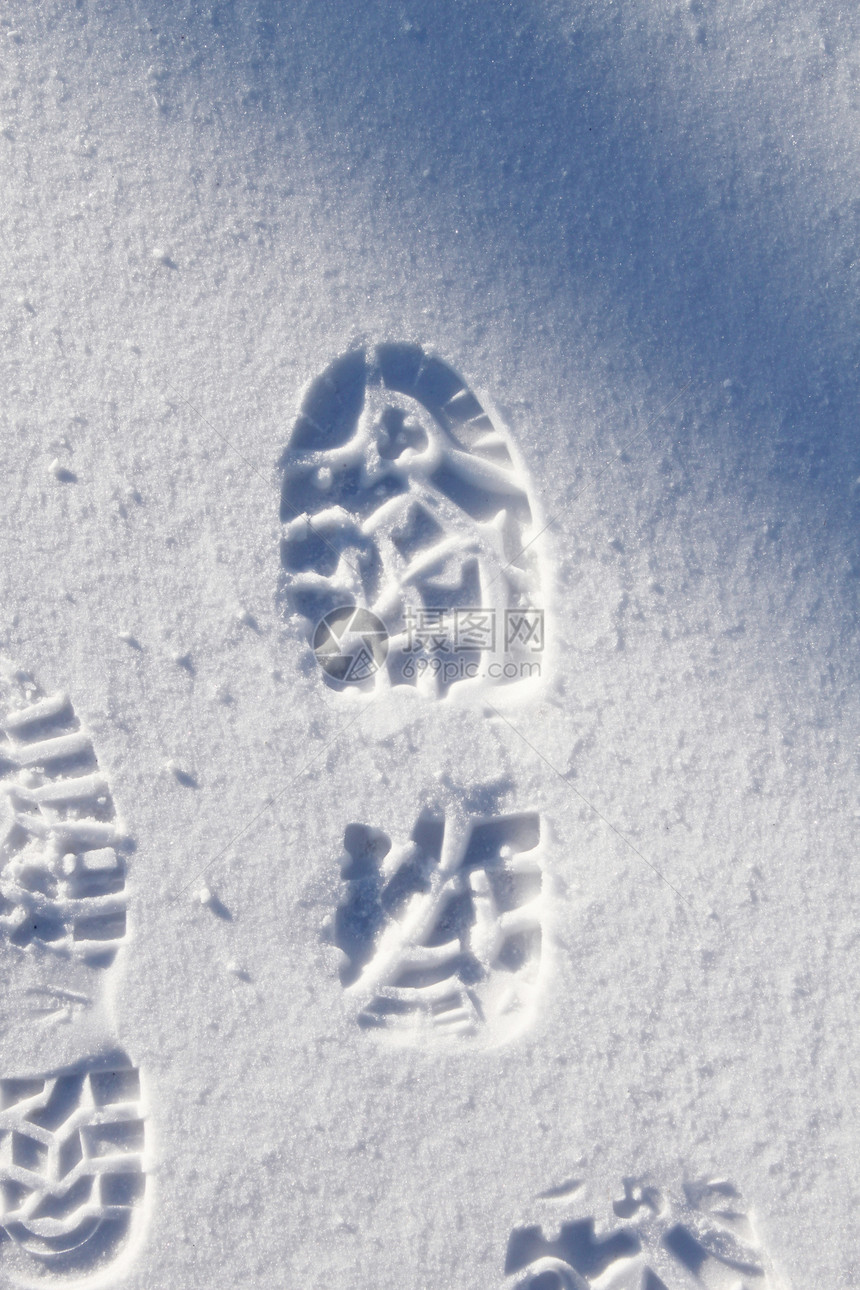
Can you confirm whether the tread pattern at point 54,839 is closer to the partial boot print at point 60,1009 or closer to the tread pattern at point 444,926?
the partial boot print at point 60,1009

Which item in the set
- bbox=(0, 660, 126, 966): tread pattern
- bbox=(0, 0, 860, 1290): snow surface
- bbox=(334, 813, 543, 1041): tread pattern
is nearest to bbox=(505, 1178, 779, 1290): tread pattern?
bbox=(0, 0, 860, 1290): snow surface

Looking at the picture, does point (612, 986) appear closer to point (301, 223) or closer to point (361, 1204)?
point (361, 1204)

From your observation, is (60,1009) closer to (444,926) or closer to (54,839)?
(54,839)

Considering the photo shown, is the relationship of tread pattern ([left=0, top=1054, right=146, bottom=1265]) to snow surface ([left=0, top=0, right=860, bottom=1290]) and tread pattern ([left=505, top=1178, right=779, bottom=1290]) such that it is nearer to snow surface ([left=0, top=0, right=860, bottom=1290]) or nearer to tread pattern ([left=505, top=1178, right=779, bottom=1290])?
snow surface ([left=0, top=0, right=860, bottom=1290])

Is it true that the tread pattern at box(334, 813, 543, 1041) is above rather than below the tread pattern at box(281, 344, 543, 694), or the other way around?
below

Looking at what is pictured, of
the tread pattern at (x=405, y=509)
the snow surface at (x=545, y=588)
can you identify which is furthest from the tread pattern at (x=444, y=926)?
the tread pattern at (x=405, y=509)

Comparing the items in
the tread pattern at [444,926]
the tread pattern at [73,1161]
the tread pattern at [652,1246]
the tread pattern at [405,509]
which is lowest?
the tread pattern at [652,1246]

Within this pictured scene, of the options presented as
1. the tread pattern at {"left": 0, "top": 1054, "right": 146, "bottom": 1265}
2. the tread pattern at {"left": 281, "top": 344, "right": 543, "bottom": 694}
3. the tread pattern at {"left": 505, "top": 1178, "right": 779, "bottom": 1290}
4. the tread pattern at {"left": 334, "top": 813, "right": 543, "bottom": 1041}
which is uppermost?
the tread pattern at {"left": 281, "top": 344, "right": 543, "bottom": 694}

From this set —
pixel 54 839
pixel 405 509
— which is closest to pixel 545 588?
pixel 405 509
